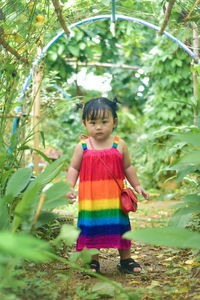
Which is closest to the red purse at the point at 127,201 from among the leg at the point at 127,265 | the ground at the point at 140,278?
the leg at the point at 127,265

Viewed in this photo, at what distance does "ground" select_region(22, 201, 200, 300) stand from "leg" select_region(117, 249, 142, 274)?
46mm

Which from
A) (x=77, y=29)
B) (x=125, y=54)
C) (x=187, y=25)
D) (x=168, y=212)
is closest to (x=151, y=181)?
(x=168, y=212)

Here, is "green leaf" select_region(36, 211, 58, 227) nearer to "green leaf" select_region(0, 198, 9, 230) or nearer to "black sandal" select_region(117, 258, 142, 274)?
"green leaf" select_region(0, 198, 9, 230)

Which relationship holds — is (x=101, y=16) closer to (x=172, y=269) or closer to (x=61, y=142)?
(x=172, y=269)

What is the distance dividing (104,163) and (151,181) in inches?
173

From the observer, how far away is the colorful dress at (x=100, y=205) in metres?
2.19

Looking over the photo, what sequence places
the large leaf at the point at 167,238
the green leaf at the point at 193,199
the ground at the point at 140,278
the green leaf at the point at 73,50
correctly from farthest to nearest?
1. the green leaf at the point at 73,50
2. the green leaf at the point at 193,199
3. the ground at the point at 140,278
4. the large leaf at the point at 167,238

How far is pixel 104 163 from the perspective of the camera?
7.36ft

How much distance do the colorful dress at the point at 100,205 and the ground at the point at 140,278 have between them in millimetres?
197

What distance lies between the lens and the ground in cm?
153

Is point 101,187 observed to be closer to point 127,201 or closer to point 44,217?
point 127,201

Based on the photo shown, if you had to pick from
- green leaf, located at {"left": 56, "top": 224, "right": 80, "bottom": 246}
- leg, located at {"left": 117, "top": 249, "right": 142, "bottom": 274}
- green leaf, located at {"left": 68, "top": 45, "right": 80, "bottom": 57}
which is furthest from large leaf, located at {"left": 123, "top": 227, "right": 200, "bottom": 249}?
green leaf, located at {"left": 68, "top": 45, "right": 80, "bottom": 57}

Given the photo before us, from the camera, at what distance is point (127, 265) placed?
→ 2.24 m

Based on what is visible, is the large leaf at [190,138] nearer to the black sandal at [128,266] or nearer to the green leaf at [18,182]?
the green leaf at [18,182]
